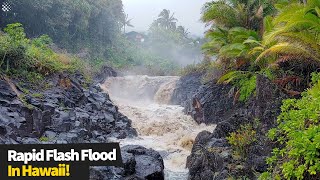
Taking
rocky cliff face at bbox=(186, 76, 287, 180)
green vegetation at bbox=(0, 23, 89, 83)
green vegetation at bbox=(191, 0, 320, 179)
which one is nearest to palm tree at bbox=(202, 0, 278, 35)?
green vegetation at bbox=(191, 0, 320, 179)

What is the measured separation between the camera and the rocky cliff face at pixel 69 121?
836 centimetres

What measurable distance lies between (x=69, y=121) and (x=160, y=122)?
5.47 m

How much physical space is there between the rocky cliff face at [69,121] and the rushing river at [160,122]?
0.85 metres

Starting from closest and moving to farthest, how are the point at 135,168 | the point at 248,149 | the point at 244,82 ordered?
the point at 248,149 < the point at 135,168 < the point at 244,82

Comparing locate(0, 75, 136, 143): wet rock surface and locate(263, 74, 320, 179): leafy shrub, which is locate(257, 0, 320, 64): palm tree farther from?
locate(0, 75, 136, 143): wet rock surface

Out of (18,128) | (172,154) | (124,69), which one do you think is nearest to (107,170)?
(18,128)

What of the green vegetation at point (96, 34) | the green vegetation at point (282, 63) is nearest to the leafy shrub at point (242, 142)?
the green vegetation at point (282, 63)

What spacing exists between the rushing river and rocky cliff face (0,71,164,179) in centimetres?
85

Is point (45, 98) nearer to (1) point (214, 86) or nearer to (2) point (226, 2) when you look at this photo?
(1) point (214, 86)

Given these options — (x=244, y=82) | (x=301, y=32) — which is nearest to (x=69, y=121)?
(x=244, y=82)

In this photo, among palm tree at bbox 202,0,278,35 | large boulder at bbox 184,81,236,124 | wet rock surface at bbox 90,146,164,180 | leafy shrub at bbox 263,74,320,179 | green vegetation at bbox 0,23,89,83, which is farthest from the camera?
large boulder at bbox 184,81,236,124

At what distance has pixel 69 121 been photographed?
10969 mm

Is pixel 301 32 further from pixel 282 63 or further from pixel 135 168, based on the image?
pixel 135 168

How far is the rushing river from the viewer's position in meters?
11.0
